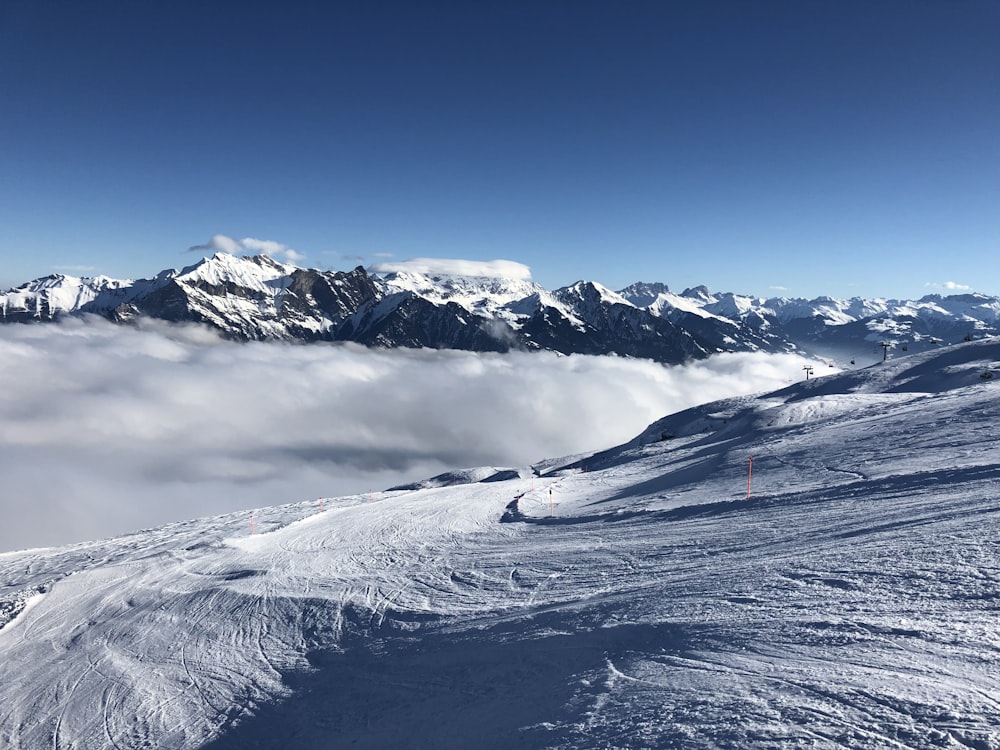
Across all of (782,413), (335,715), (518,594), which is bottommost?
(335,715)

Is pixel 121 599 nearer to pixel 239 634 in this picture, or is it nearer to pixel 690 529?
pixel 239 634

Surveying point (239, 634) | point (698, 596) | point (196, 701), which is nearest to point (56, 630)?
point (239, 634)

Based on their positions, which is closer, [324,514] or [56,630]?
[56,630]

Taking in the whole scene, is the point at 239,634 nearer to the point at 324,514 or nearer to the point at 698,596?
the point at 698,596

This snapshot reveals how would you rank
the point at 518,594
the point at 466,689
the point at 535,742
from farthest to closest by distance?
the point at 518,594 < the point at 466,689 < the point at 535,742

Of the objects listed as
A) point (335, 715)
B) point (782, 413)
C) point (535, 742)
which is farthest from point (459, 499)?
point (782, 413)

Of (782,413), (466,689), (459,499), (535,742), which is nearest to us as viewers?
(535,742)

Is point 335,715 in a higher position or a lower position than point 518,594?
lower
